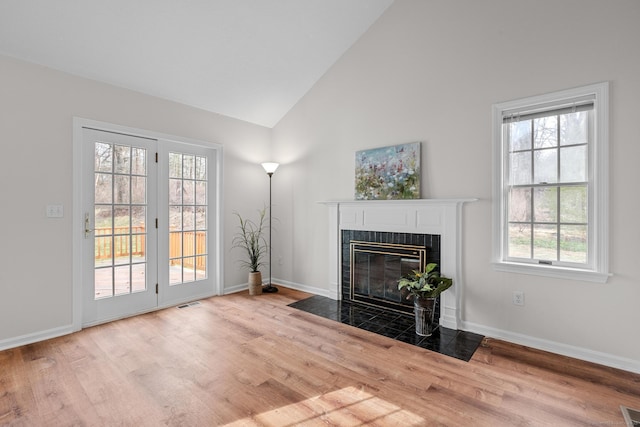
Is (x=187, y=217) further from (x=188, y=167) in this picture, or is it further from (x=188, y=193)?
(x=188, y=167)

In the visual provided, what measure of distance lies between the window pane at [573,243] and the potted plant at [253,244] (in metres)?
3.47

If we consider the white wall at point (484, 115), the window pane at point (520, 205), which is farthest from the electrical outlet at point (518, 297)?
the window pane at point (520, 205)

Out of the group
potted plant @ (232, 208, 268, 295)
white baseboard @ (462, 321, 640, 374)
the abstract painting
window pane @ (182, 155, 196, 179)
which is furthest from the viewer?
potted plant @ (232, 208, 268, 295)

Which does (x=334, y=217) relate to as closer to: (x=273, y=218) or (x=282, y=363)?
(x=273, y=218)

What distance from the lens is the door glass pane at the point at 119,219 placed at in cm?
326

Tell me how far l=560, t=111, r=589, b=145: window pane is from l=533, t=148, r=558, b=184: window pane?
0.13 meters

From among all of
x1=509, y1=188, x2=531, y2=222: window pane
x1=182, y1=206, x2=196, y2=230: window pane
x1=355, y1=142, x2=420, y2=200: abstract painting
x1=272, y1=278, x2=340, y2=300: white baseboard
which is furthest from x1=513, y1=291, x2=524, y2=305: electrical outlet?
x1=182, y1=206, x2=196, y2=230: window pane

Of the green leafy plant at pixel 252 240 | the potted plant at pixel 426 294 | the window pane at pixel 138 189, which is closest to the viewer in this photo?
the potted plant at pixel 426 294

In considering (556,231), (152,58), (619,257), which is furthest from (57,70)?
(619,257)

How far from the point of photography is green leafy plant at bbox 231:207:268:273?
177 inches

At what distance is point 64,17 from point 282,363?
3.35 metres

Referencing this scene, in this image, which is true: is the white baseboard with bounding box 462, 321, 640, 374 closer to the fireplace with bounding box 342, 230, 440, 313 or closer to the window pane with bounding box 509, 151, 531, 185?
the fireplace with bounding box 342, 230, 440, 313

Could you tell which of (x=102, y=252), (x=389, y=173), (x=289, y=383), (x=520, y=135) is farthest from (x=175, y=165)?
(x=520, y=135)

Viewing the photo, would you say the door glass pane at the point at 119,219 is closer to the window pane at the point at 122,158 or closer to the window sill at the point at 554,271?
the window pane at the point at 122,158
